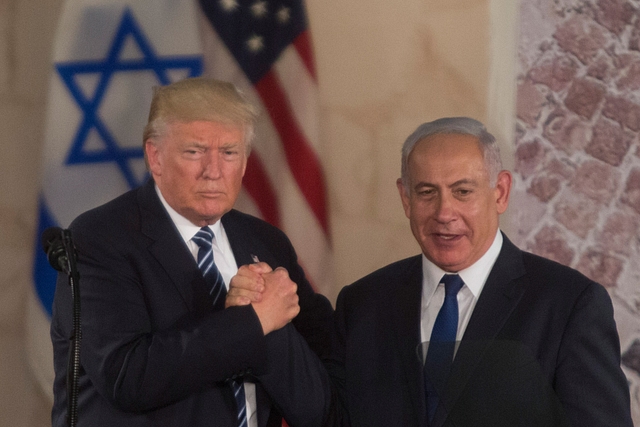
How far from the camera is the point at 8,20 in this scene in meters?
3.13

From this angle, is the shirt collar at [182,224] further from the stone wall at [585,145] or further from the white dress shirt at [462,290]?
the stone wall at [585,145]

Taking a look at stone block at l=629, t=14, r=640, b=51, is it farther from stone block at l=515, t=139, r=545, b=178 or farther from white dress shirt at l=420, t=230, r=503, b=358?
white dress shirt at l=420, t=230, r=503, b=358

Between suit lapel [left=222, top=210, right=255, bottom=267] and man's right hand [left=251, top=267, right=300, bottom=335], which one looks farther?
suit lapel [left=222, top=210, right=255, bottom=267]

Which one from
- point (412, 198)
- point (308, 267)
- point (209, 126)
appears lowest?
point (308, 267)

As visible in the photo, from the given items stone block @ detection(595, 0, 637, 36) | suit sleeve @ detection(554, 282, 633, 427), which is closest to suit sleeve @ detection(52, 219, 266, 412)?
suit sleeve @ detection(554, 282, 633, 427)

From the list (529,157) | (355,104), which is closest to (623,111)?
(529,157)

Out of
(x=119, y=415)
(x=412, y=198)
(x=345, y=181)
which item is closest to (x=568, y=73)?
(x=345, y=181)

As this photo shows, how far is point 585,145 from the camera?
10.2 feet

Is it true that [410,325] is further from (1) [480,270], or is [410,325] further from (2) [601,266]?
(2) [601,266]

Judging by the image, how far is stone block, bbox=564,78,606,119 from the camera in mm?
3105

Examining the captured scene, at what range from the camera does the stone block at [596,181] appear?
10.1 feet

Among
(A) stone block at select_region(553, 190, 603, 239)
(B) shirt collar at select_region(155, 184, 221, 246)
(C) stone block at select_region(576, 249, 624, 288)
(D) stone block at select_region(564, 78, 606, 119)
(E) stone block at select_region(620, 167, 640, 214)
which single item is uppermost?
(D) stone block at select_region(564, 78, 606, 119)

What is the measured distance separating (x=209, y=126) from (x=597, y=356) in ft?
3.30

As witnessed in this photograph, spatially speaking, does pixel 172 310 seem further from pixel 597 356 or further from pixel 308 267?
pixel 308 267
